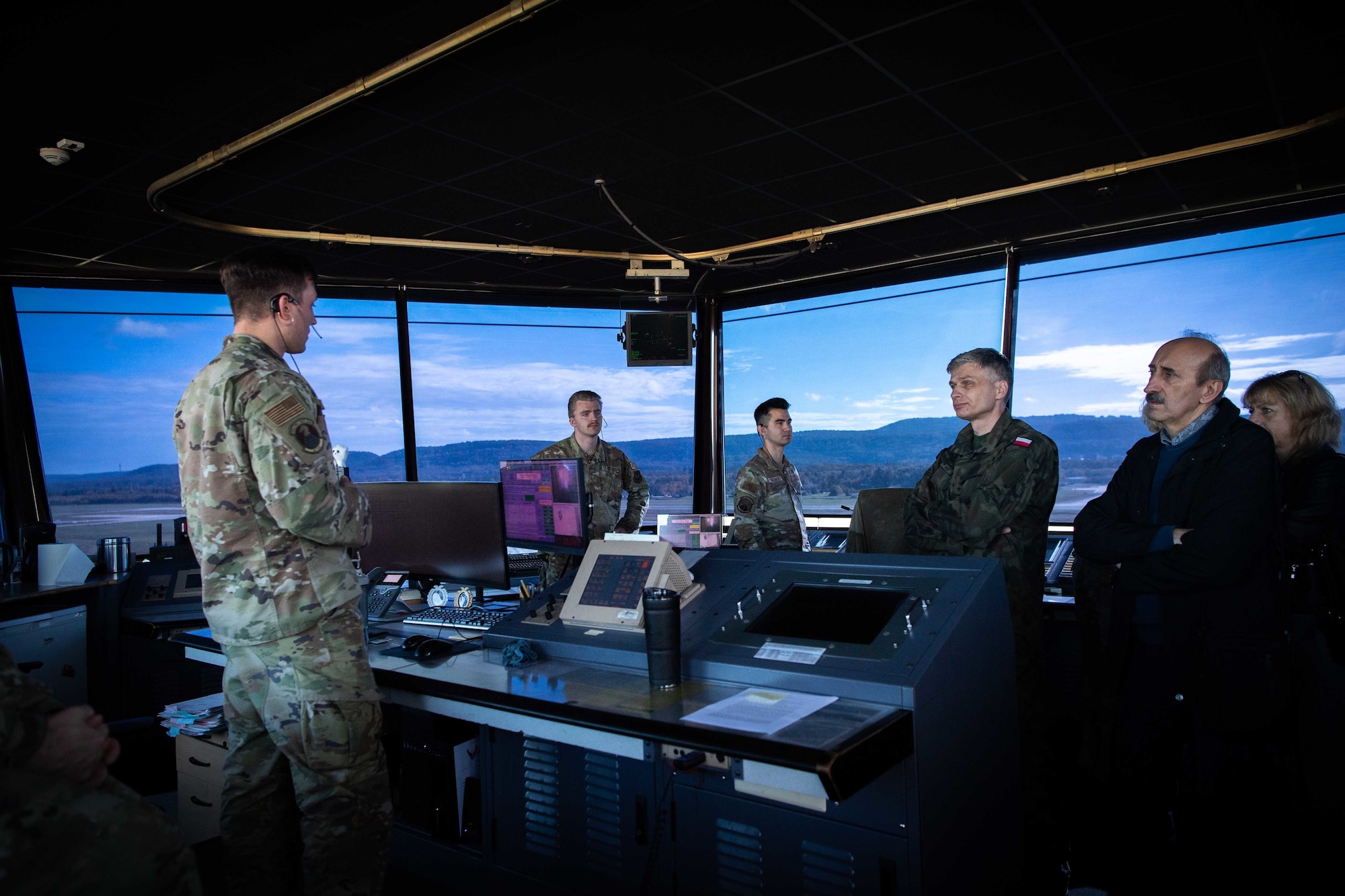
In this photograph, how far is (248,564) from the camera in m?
1.73

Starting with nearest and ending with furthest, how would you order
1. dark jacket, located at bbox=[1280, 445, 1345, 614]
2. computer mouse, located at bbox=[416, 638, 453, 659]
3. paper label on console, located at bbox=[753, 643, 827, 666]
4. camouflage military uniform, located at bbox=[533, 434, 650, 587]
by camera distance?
paper label on console, located at bbox=[753, 643, 827, 666] → computer mouse, located at bbox=[416, 638, 453, 659] → dark jacket, located at bbox=[1280, 445, 1345, 614] → camouflage military uniform, located at bbox=[533, 434, 650, 587]

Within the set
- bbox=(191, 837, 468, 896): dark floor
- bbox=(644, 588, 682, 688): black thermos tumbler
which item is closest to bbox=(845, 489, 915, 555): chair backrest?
bbox=(644, 588, 682, 688): black thermos tumbler

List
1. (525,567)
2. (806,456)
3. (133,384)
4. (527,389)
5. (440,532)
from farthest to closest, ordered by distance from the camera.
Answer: (527,389) < (806,456) < (133,384) < (525,567) < (440,532)

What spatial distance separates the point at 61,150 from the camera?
3.32 m

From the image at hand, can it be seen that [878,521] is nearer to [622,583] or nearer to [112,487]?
[622,583]

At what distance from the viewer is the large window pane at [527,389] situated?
615 cm

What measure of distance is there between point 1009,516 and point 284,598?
2.01 metres

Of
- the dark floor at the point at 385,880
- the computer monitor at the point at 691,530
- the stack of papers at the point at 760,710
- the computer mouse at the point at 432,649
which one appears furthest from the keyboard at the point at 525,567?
the stack of papers at the point at 760,710

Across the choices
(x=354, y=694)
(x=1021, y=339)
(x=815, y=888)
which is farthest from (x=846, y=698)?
(x=1021, y=339)

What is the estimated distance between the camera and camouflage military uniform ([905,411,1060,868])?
2357mm

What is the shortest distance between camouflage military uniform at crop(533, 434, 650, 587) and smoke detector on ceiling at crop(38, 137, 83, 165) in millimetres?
2329

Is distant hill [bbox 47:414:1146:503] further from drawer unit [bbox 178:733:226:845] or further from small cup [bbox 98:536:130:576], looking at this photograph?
drawer unit [bbox 178:733:226:845]

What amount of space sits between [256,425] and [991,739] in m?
1.78

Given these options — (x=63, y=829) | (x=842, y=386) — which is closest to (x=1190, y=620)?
(x=63, y=829)
